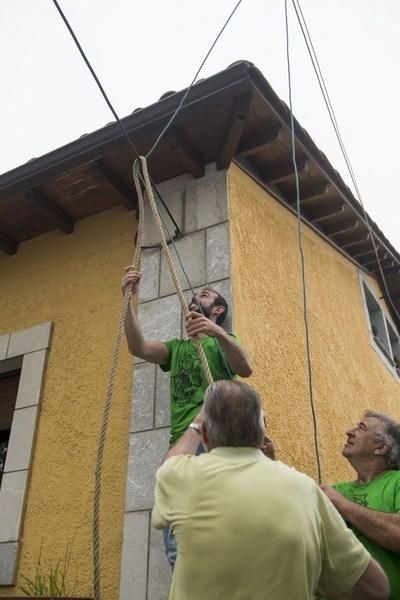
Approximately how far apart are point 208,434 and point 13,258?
3536 mm

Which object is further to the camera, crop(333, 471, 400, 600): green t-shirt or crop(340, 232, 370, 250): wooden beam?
crop(340, 232, 370, 250): wooden beam

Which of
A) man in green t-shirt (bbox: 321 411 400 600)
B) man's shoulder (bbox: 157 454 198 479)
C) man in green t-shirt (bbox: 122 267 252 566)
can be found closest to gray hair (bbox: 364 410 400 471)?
man in green t-shirt (bbox: 321 411 400 600)

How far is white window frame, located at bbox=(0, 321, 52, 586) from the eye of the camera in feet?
10.5

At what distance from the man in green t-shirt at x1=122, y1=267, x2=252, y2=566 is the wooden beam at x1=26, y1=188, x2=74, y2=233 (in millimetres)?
1821

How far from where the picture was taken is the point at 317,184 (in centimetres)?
443

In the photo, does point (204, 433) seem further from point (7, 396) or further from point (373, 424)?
point (7, 396)

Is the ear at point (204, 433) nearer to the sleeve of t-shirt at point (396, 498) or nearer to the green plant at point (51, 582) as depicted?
the sleeve of t-shirt at point (396, 498)

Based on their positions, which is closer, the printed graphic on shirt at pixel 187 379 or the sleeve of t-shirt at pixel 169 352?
the printed graphic on shirt at pixel 187 379

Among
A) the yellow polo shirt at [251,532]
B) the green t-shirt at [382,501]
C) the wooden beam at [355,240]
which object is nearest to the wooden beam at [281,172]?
the wooden beam at [355,240]

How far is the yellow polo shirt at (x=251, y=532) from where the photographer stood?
1.27 m

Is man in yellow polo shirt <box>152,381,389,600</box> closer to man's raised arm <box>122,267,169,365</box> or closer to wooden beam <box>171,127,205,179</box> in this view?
man's raised arm <box>122,267,169,365</box>

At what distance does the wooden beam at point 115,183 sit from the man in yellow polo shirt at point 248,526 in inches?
105

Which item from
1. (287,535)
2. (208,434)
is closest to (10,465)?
(208,434)

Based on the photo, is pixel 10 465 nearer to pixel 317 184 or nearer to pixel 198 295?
pixel 198 295
